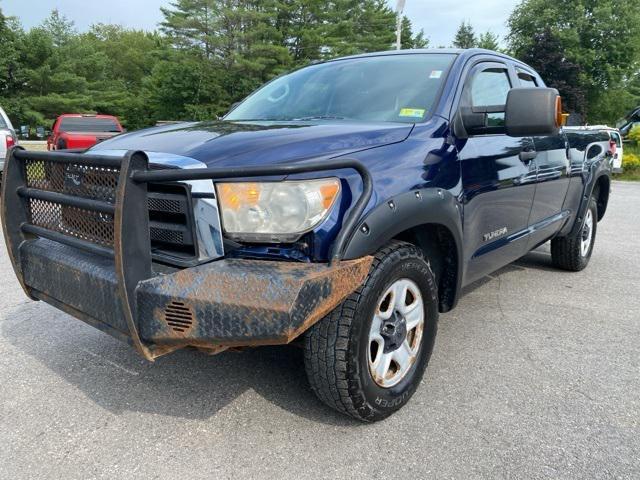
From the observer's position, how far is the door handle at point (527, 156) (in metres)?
3.65

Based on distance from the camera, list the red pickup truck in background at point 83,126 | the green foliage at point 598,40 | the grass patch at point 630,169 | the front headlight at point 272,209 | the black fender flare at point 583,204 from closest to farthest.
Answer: the front headlight at point 272,209 → the black fender flare at point 583,204 → the red pickup truck in background at point 83,126 → the grass patch at point 630,169 → the green foliage at point 598,40

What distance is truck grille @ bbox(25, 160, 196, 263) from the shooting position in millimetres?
2193

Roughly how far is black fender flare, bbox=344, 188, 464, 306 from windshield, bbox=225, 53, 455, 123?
0.51 metres

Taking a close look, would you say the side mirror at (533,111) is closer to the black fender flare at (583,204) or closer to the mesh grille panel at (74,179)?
the mesh grille panel at (74,179)

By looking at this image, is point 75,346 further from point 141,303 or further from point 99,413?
point 141,303

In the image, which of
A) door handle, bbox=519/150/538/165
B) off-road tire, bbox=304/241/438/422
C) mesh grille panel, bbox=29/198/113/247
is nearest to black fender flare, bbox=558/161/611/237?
door handle, bbox=519/150/538/165

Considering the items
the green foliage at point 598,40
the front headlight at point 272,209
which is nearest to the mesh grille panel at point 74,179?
the front headlight at point 272,209

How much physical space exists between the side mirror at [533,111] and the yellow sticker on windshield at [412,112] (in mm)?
450

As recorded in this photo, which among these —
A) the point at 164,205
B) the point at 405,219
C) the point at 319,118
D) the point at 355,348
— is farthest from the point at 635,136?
the point at 164,205

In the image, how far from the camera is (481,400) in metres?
2.78

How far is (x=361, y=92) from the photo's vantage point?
3346 millimetres

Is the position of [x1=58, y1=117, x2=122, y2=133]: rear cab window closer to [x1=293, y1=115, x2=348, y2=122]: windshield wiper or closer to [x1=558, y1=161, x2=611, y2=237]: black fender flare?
[x1=558, y1=161, x2=611, y2=237]: black fender flare

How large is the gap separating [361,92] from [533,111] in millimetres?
1021

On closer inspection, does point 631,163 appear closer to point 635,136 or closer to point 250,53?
point 635,136
